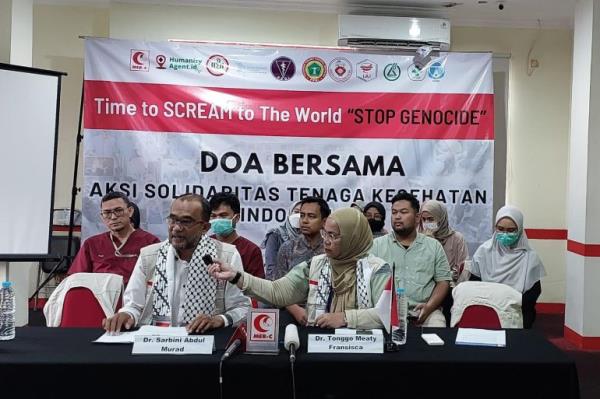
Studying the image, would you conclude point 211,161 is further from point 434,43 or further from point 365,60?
point 434,43

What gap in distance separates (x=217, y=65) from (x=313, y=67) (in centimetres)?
84

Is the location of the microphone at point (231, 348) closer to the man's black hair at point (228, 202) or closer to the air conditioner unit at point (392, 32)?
the man's black hair at point (228, 202)

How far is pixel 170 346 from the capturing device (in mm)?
2357

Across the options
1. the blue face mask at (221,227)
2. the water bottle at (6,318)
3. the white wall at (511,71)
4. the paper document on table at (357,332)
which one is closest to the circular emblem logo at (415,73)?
the white wall at (511,71)

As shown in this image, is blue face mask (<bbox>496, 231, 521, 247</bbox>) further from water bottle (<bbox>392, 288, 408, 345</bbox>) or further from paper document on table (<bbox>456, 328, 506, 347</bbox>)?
water bottle (<bbox>392, 288, 408, 345</bbox>)

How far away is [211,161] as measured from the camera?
5809 mm

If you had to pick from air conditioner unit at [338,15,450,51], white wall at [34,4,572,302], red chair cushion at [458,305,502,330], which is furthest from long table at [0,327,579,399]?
white wall at [34,4,572,302]

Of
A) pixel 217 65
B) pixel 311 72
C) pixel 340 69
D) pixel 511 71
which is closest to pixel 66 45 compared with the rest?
pixel 217 65

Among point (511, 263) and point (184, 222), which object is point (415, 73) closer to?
point (511, 263)

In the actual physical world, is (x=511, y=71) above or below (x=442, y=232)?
above

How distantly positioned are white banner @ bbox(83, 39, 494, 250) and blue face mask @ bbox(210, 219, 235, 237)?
59.5 inches

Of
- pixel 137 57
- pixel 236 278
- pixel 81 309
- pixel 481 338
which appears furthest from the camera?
pixel 137 57

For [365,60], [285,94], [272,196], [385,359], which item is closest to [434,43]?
[365,60]

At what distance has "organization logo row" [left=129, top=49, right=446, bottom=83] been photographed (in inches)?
226
